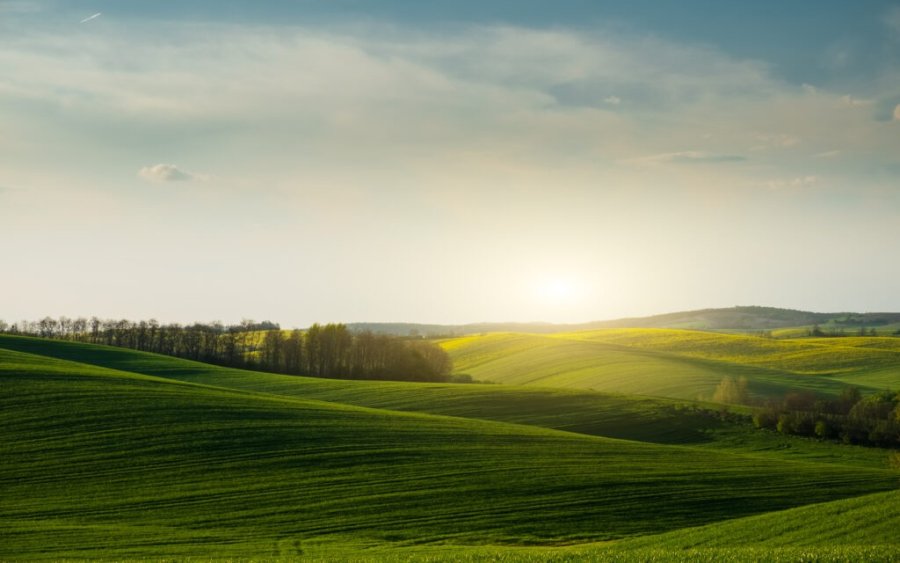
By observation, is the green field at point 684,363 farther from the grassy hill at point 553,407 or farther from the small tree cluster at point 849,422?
→ the small tree cluster at point 849,422

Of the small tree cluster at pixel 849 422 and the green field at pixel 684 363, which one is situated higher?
the green field at pixel 684 363

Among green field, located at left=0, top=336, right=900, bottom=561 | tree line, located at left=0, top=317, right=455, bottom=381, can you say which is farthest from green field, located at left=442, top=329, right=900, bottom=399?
green field, located at left=0, top=336, right=900, bottom=561

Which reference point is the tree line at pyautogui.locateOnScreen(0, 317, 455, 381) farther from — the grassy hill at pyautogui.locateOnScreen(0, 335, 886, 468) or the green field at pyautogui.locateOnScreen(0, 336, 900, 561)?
the green field at pyautogui.locateOnScreen(0, 336, 900, 561)

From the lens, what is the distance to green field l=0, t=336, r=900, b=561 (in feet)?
81.3

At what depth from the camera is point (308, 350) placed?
109875 millimetres

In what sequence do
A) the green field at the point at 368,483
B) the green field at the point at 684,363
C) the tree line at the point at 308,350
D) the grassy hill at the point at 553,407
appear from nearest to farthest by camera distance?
the green field at the point at 368,483 < the grassy hill at the point at 553,407 < the green field at the point at 684,363 < the tree line at the point at 308,350

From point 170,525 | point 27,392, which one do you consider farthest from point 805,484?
point 27,392

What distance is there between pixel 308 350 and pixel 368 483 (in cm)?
7768

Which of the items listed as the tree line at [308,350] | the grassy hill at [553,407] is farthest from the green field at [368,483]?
the tree line at [308,350]

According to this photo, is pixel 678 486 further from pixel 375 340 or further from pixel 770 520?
pixel 375 340

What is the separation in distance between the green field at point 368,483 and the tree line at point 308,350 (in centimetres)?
4478

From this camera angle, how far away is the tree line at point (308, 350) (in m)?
101

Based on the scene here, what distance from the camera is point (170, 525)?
1099 inches

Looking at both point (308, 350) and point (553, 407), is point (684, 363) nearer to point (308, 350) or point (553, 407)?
point (553, 407)
